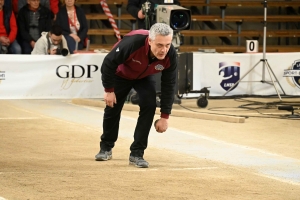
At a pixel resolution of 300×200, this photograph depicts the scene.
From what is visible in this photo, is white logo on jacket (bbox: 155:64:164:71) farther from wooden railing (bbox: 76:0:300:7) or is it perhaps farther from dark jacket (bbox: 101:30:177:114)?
wooden railing (bbox: 76:0:300:7)

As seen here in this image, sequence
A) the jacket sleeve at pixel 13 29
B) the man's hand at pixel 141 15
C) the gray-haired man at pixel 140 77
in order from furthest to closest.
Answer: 1. the jacket sleeve at pixel 13 29
2. the man's hand at pixel 141 15
3. the gray-haired man at pixel 140 77

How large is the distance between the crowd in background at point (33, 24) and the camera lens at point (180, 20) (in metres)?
2.96

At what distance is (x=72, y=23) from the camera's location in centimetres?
1496

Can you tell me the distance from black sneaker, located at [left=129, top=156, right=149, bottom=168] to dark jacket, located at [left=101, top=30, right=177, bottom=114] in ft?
1.69

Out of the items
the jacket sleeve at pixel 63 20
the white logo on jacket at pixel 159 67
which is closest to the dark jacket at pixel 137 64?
the white logo on jacket at pixel 159 67

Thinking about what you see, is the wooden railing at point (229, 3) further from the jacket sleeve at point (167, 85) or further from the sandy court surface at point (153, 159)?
the jacket sleeve at point (167, 85)

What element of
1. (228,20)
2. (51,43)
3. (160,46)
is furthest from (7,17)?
(160,46)

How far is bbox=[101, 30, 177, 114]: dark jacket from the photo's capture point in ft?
21.9

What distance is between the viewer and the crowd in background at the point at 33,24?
14461 millimetres

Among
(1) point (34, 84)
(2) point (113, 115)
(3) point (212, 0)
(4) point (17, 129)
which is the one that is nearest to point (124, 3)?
(3) point (212, 0)

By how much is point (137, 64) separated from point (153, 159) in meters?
1.22

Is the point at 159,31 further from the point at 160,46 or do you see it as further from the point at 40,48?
the point at 40,48

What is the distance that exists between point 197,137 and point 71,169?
2772mm

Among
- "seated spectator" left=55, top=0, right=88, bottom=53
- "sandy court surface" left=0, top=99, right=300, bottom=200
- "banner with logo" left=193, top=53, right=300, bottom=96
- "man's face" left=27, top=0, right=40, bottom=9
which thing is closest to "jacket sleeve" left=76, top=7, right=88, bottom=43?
"seated spectator" left=55, top=0, right=88, bottom=53
